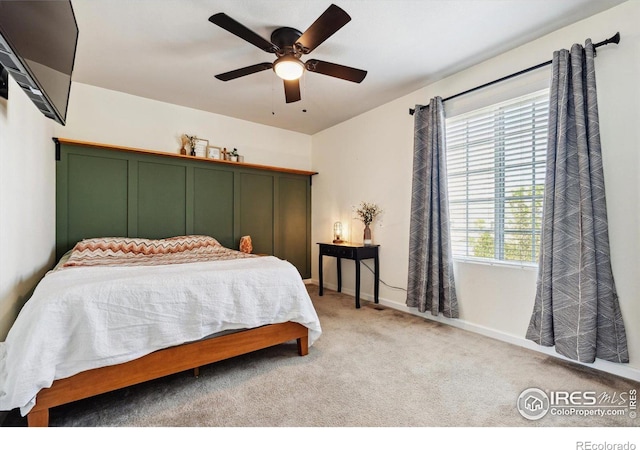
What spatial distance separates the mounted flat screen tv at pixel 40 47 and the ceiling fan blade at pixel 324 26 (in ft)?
4.24

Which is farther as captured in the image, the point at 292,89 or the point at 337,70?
the point at 292,89

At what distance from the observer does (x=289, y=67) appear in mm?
2244

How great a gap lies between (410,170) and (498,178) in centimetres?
95

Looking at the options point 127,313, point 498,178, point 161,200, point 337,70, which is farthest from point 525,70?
point 161,200

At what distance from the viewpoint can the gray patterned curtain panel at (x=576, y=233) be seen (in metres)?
2.02

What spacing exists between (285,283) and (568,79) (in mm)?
2569

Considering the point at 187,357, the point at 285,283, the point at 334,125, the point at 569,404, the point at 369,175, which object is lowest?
the point at 569,404

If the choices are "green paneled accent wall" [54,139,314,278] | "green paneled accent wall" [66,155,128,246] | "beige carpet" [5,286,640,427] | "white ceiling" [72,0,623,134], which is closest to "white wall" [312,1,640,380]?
"white ceiling" [72,0,623,134]

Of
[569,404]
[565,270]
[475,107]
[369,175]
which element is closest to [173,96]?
[369,175]

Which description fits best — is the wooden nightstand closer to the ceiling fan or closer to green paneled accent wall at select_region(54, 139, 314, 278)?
green paneled accent wall at select_region(54, 139, 314, 278)

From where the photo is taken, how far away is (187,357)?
1.84m

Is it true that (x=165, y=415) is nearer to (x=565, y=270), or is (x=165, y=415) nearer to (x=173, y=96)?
(x=565, y=270)

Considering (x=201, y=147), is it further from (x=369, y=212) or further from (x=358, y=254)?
(x=358, y=254)

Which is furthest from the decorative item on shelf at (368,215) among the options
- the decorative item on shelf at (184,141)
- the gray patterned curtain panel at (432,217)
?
the decorative item on shelf at (184,141)
